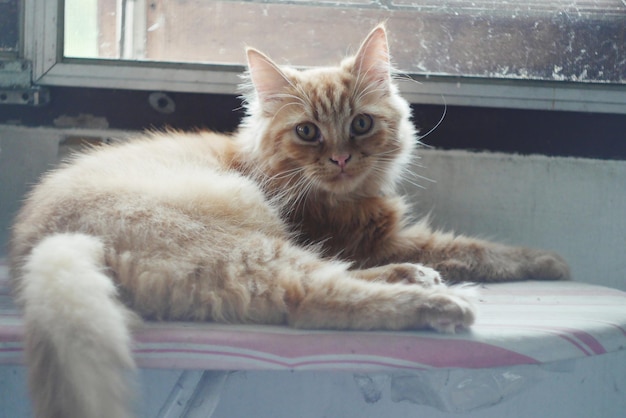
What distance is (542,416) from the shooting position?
188cm

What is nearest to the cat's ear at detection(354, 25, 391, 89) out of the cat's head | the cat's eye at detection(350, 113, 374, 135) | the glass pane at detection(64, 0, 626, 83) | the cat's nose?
the cat's head

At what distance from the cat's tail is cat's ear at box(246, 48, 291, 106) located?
773 millimetres

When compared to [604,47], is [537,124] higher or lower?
lower

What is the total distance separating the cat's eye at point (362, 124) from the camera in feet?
5.52

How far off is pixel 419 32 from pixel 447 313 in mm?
1226

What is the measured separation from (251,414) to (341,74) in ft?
3.17

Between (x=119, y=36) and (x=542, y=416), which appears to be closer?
(x=542, y=416)

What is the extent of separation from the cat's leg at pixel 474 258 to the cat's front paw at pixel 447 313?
0.50 m

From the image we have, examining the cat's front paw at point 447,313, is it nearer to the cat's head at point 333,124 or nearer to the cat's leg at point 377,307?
the cat's leg at point 377,307

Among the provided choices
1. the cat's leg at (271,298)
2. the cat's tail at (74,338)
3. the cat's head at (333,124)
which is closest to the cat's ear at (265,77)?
the cat's head at (333,124)

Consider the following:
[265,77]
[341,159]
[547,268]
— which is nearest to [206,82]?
[265,77]

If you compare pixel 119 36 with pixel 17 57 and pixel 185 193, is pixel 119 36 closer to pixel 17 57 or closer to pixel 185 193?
pixel 17 57

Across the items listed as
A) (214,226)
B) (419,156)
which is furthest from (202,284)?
(419,156)

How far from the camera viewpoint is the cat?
99 centimetres
